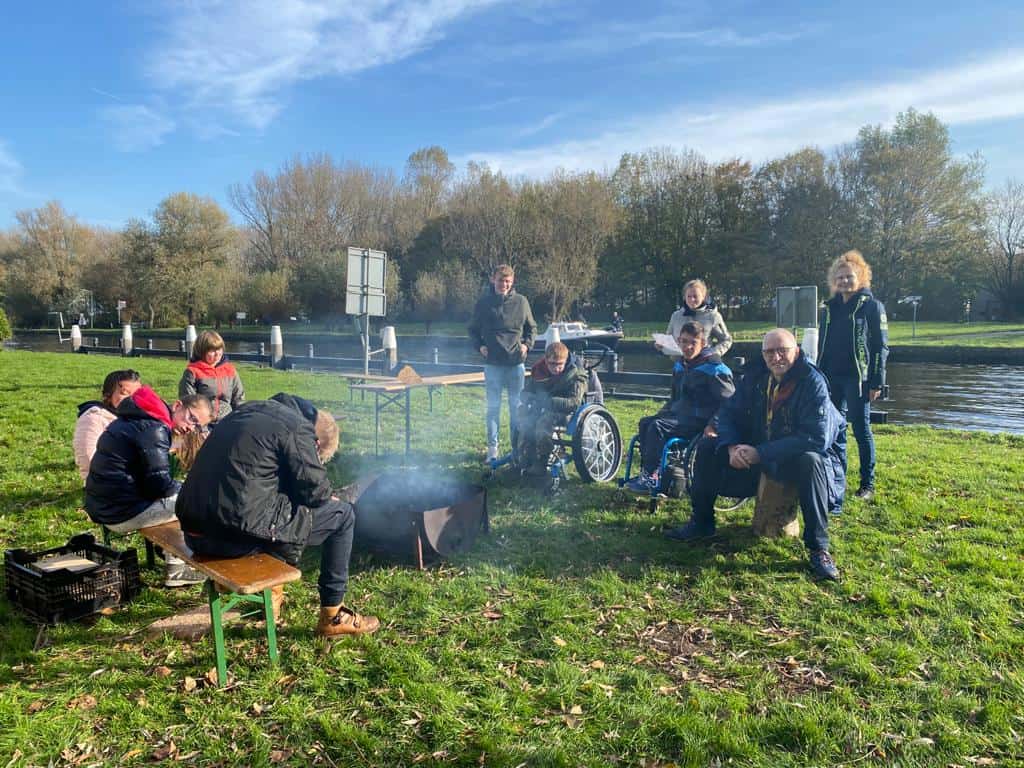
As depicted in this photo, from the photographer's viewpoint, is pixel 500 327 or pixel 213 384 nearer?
pixel 213 384

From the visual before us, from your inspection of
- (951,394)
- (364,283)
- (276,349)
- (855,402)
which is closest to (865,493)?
(855,402)

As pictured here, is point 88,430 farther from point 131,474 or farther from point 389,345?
point 389,345

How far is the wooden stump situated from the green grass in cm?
Result: 12

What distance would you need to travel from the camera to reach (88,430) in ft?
14.4

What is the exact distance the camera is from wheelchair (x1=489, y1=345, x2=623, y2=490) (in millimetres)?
5668

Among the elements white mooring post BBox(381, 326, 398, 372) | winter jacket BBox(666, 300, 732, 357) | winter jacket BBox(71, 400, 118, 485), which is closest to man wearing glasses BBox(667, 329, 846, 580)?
winter jacket BBox(666, 300, 732, 357)

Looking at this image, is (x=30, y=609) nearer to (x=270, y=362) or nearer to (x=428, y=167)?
(x=270, y=362)

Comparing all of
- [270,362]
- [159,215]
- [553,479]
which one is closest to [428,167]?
[159,215]

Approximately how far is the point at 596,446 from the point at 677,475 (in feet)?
2.77

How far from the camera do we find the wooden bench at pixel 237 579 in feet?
9.02

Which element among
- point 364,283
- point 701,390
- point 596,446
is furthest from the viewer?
point 364,283

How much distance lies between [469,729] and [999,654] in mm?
2527

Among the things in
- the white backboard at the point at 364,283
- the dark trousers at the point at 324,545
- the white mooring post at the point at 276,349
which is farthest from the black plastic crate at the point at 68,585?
the white mooring post at the point at 276,349

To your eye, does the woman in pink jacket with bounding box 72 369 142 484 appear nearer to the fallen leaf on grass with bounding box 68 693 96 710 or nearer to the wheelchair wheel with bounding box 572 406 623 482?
the fallen leaf on grass with bounding box 68 693 96 710
